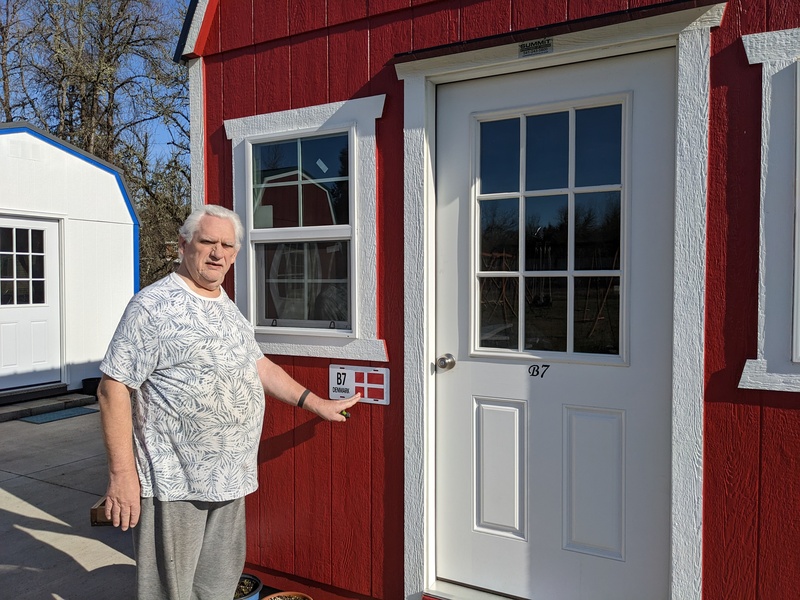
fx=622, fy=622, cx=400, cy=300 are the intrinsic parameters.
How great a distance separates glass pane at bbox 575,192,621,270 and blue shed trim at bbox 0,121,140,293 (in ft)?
23.5

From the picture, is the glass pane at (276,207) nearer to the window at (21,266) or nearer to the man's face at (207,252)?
the man's face at (207,252)

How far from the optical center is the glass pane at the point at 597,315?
7.76 feet

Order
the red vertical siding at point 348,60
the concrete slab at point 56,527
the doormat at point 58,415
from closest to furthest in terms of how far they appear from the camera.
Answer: the red vertical siding at point 348,60
the concrete slab at point 56,527
the doormat at point 58,415

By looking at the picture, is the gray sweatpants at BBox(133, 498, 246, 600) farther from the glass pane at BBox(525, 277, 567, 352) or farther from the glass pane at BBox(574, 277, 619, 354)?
the glass pane at BBox(574, 277, 619, 354)

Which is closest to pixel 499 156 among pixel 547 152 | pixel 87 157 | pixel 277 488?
pixel 547 152

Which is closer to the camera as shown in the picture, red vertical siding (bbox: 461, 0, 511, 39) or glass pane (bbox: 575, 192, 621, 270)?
glass pane (bbox: 575, 192, 621, 270)

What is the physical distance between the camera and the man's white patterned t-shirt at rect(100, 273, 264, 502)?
2125mm

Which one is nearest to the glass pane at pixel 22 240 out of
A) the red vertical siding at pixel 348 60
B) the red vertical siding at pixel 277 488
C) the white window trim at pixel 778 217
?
the red vertical siding at pixel 277 488

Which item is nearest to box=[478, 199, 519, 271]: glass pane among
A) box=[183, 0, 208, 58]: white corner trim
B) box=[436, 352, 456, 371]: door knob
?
box=[436, 352, 456, 371]: door knob

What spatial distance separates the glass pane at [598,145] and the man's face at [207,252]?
4.49 ft

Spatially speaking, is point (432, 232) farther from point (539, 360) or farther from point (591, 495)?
point (591, 495)

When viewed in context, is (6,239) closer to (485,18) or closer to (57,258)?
(57,258)

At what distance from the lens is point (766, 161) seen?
2.02 meters

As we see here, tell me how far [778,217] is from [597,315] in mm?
683
